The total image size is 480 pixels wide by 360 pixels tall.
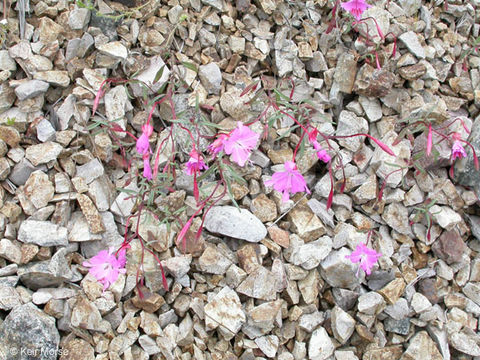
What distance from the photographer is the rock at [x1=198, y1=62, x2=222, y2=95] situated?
104 inches

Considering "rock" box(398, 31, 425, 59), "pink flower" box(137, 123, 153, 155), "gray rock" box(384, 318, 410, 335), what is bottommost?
"gray rock" box(384, 318, 410, 335)

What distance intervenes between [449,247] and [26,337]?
83.4 inches

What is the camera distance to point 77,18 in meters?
2.52

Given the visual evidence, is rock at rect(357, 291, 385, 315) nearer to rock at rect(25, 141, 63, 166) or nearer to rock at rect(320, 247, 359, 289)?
rock at rect(320, 247, 359, 289)

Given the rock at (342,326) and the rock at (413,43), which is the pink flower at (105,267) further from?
the rock at (413,43)

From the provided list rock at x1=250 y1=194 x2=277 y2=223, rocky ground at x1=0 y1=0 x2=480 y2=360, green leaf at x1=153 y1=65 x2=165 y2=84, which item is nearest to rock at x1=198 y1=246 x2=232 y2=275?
rocky ground at x1=0 y1=0 x2=480 y2=360

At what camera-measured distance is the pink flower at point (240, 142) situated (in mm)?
2068

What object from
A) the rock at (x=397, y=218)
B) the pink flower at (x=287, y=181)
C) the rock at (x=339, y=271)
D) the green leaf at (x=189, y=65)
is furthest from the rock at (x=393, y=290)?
the green leaf at (x=189, y=65)

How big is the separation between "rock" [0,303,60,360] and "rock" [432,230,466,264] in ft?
6.49

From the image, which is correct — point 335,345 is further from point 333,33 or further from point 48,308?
point 333,33

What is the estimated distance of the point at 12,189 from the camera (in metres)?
2.28

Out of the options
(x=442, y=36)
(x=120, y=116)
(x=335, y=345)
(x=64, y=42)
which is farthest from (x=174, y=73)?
(x=442, y=36)

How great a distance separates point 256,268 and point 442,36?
203cm

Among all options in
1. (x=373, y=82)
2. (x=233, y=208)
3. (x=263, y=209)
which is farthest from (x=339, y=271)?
(x=373, y=82)
